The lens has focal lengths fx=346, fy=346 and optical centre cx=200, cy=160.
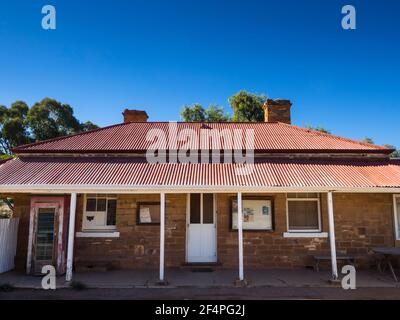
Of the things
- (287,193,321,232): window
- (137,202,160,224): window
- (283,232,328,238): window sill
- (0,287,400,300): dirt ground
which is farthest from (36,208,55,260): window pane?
(287,193,321,232): window

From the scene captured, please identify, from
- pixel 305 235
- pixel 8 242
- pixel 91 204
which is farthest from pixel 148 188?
pixel 305 235

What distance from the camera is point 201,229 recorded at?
10.3 metres

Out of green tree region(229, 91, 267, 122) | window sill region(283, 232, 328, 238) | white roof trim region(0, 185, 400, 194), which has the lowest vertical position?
window sill region(283, 232, 328, 238)

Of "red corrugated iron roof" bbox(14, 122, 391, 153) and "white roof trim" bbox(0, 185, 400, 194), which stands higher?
"red corrugated iron roof" bbox(14, 122, 391, 153)

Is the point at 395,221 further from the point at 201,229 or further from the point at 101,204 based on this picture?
the point at 101,204

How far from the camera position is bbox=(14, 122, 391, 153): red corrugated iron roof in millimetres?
10703

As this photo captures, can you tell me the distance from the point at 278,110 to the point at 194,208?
7275mm

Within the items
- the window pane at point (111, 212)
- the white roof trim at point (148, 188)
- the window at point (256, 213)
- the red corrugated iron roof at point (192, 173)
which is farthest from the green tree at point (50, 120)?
the window at point (256, 213)

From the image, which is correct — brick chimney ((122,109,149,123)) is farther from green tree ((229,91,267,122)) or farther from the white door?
green tree ((229,91,267,122))

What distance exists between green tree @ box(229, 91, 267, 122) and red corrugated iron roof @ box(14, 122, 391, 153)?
668 inches

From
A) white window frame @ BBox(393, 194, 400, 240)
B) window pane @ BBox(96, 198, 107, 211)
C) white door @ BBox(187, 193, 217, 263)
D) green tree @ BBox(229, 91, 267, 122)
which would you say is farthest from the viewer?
green tree @ BBox(229, 91, 267, 122)
